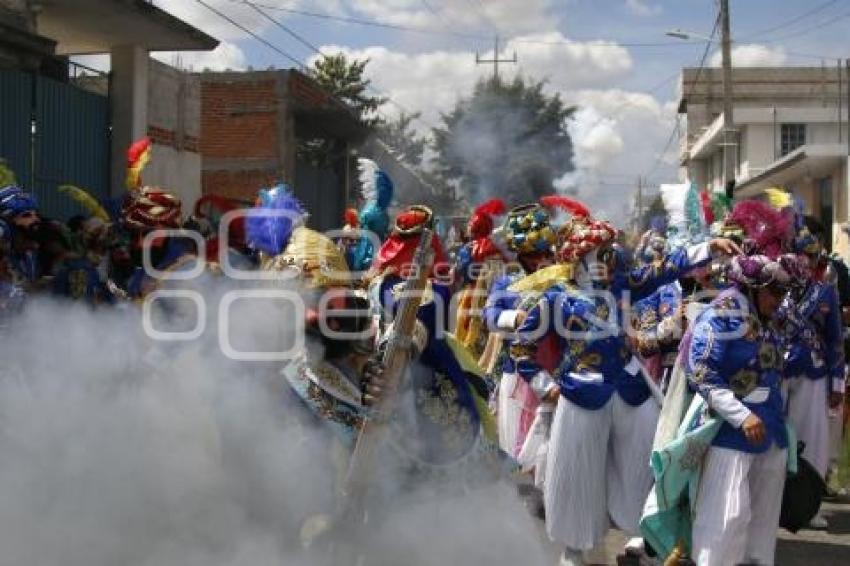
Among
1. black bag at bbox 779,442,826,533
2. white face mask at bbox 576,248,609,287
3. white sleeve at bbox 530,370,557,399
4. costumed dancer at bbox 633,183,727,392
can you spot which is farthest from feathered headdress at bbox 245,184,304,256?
costumed dancer at bbox 633,183,727,392

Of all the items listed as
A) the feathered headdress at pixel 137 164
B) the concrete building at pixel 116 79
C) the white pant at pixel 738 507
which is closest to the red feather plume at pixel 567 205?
the white pant at pixel 738 507

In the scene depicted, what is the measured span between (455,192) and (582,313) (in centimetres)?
2695

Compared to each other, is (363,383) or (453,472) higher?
(363,383)

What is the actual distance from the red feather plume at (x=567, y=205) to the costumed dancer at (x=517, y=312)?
6 centimetres

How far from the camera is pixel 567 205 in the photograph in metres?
5.94

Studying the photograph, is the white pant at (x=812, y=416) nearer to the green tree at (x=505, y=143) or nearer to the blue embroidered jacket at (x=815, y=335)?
the blue embroidered jacket at (x=815, y=335)

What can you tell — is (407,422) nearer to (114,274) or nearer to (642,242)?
(114,274)

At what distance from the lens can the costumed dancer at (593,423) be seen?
16.5 ft

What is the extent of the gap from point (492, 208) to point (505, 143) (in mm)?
26977

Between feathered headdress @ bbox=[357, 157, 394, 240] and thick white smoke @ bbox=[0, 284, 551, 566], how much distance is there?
73.6 inches

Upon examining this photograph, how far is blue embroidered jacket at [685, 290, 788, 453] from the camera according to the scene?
4.42 m

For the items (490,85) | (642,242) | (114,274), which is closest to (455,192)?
(490,85)

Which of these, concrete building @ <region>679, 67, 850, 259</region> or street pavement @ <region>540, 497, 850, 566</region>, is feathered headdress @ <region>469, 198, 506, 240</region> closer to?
concrete building @ <region>679, 67, 850, 259</region>

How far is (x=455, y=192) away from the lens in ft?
104
